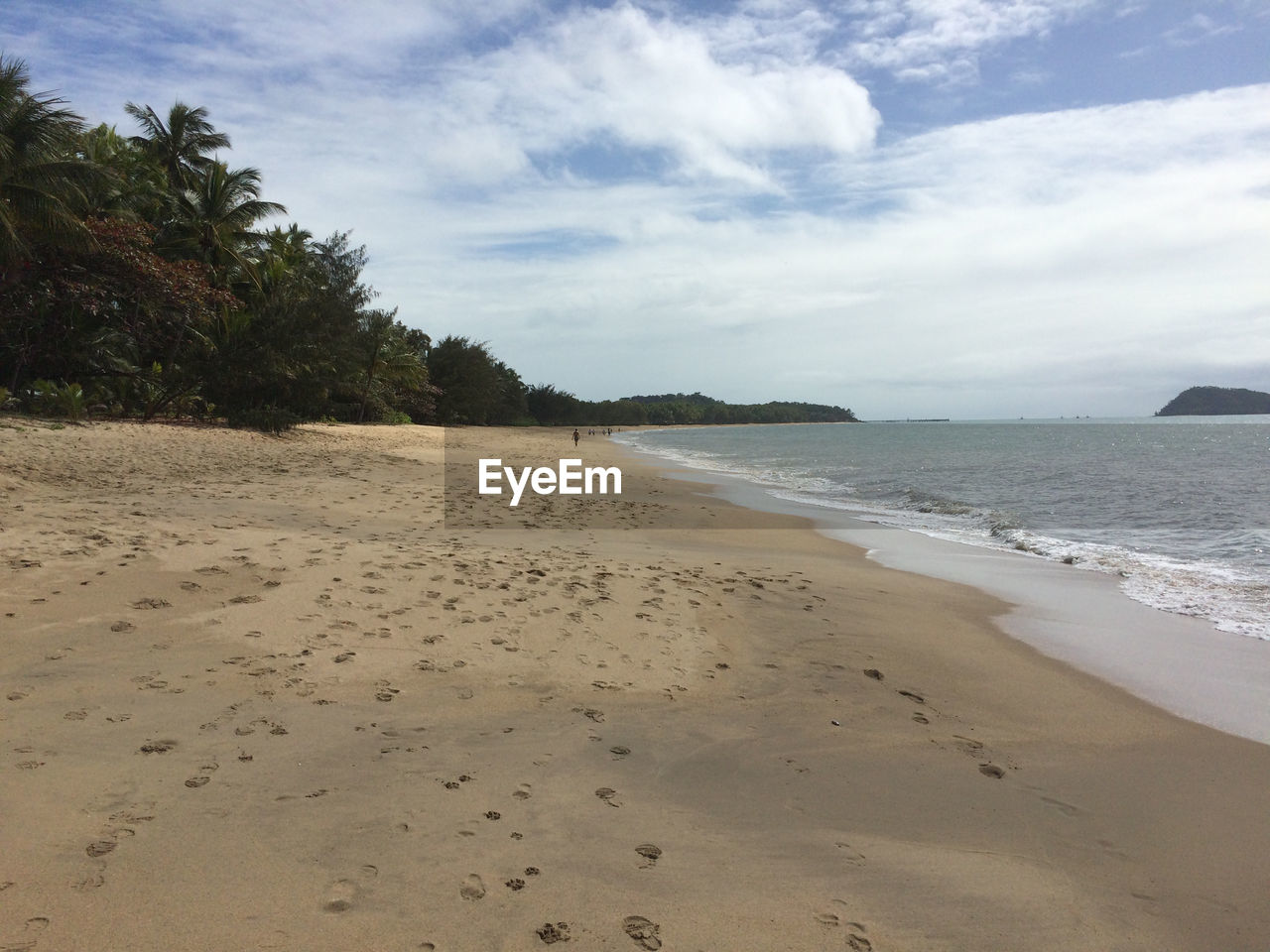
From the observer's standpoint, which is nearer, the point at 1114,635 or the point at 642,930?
the point at 642,930

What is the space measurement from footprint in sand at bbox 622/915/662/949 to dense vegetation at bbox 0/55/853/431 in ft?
67.2

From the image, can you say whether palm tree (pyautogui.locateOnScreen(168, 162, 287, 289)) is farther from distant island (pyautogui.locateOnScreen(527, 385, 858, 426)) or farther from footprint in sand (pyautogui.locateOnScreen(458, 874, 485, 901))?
Answer: distant island (pyautogui.locateOnScreen(527, 385, 858, 426))

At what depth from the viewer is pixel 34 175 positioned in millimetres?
17250

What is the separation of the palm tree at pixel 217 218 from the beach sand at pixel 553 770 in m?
20.7

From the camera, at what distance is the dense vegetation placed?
17766 millimetres

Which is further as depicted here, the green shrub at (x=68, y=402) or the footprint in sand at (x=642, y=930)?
the green shrub at (x=68, y=402)

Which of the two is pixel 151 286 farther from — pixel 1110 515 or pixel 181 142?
pixel 1110 515

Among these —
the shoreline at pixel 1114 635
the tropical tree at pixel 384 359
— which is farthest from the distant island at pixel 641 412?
the shoreline at pixel 1114 635

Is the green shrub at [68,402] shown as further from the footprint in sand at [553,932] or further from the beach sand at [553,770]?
the footprint in sand at [553,932]

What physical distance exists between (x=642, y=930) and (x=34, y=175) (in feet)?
72.5

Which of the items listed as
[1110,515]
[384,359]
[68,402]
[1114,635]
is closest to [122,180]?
[68,402]

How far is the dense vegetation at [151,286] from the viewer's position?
1777 cm

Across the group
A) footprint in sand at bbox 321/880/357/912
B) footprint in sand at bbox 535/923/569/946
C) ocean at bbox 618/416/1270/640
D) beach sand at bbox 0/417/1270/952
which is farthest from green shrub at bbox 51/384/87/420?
footprint in sand at bbox 535/923/569/946

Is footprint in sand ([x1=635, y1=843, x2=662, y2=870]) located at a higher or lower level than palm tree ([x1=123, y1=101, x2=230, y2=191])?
lower
